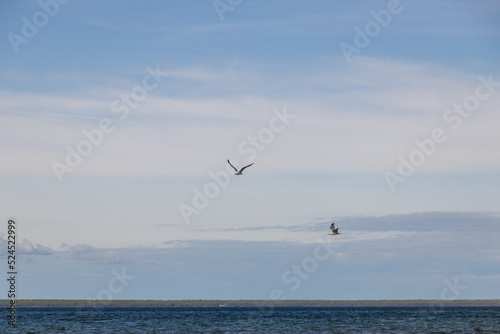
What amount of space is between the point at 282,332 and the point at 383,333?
9354 millimetres

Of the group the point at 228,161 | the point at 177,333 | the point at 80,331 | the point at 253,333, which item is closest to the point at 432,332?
the point at 253,333

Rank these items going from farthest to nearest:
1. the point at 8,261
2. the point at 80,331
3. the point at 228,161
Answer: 1. the point at 80,331
2. the point at 228,161
3. the point at 8,261

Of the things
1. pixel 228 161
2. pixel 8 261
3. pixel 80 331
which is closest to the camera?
pixel 8 261

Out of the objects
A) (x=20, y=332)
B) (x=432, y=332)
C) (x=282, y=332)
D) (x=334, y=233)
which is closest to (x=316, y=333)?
(x=282, y=332)

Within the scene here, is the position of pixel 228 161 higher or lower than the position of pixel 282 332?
higher

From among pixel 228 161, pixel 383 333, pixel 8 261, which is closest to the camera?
pixel 8 261

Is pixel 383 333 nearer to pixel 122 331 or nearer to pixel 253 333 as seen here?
pixel 253 333

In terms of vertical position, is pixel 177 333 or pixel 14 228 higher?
pixel 14 228

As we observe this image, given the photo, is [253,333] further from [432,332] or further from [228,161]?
[228,161]

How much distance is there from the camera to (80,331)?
221 ft

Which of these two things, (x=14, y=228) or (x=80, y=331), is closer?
(x=14, y=228)

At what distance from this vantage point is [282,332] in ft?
214

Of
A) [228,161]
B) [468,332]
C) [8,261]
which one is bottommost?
[468,332]

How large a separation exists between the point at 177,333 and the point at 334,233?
73.6 feet
